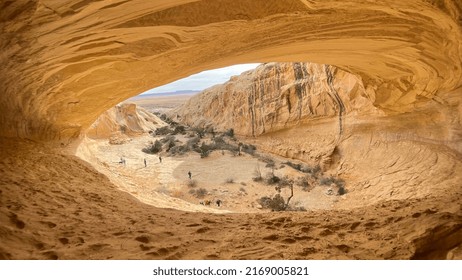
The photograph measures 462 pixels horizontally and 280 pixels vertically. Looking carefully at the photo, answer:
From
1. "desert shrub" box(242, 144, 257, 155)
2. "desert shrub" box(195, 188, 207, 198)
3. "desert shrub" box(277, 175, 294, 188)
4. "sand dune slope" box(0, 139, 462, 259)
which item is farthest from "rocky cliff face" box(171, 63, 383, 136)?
"sand dune slope" box(0, 139, 462, 259)

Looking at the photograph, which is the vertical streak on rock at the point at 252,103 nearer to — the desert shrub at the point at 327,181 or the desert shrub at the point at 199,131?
the desert shrub at the point at 199,131

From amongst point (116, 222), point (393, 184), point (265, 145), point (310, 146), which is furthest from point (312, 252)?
point (265, 145)

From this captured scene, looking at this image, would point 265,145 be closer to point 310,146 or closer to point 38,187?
point 310,146

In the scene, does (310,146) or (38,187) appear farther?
(310,146)

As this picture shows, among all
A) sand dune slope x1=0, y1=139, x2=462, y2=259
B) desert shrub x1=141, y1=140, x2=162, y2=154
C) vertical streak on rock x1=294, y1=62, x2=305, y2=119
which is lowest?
sand dune slope x1=0, y1=139, x2=462, y2=259

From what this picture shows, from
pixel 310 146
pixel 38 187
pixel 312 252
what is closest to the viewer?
pixel 312 252

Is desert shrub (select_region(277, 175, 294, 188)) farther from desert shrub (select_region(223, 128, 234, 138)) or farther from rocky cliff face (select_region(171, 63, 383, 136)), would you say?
desert shrub (select_region(223, 128, 234, 138))
